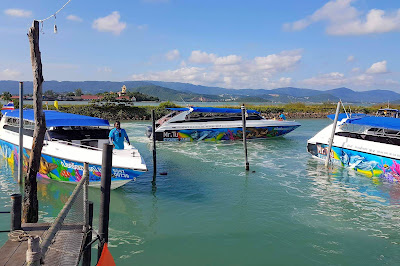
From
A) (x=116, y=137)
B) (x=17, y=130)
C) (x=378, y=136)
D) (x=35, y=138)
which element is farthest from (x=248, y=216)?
(x=17, y=130)

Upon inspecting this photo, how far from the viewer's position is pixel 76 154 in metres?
10.1

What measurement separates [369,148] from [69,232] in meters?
12.3

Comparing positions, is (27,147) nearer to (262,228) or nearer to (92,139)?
(92,139)

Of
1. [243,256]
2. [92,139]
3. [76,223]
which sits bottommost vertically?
[243,256]

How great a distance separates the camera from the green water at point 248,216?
23.1ft

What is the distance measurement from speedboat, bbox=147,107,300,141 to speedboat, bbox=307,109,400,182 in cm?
795

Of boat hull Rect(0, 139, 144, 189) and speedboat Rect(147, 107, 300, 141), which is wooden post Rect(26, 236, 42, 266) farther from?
speedboat Rect(147, 107, 300, 141)

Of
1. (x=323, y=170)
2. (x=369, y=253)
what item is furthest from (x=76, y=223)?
(x=323, y=170)

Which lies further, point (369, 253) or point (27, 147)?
point (27, 147)

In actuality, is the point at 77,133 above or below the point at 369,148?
above

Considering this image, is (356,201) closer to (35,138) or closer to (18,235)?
(35,138)

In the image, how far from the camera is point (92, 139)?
39.3ft

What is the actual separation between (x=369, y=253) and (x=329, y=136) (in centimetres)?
941

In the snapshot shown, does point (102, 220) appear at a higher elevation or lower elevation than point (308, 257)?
higher
